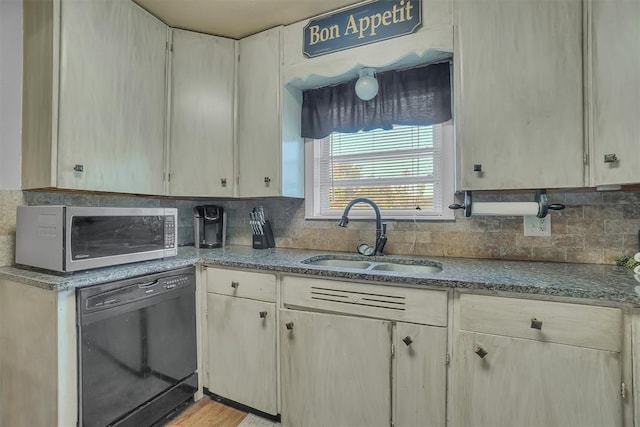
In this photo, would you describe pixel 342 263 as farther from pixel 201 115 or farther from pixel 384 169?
pixel 201 115

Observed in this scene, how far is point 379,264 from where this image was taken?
182 centimetres

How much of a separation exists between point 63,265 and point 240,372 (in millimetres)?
1018

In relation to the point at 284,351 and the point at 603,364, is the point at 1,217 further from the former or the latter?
the point at 603,364

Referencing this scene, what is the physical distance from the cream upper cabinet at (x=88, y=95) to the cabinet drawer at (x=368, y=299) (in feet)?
3.68

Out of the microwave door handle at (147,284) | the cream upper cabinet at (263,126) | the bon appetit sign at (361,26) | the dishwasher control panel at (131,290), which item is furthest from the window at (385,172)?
the microwave door handle at (147,284)

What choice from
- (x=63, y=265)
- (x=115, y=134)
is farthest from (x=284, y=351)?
(x=115, y=134)

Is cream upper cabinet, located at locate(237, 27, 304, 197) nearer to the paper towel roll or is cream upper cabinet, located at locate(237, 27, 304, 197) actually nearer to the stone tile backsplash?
the stone tile backsplash

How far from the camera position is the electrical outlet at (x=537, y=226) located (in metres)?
1.64

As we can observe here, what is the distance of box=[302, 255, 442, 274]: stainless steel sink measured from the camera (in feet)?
5.70

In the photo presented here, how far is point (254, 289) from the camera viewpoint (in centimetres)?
167

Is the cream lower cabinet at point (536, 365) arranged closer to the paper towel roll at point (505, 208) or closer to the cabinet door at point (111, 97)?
the paper towel roll at point (505, 208)

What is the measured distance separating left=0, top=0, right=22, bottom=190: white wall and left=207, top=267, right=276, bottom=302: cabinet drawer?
1.08 m

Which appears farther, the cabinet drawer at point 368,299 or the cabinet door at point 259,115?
the cabinet door at point 259,115

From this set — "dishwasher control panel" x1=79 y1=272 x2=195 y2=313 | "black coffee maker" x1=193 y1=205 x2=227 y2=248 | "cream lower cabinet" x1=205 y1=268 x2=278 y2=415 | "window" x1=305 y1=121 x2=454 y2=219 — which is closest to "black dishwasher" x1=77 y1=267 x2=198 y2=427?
"dishwasher control panel" x1=79 y1=272 x2=195 y2=313
